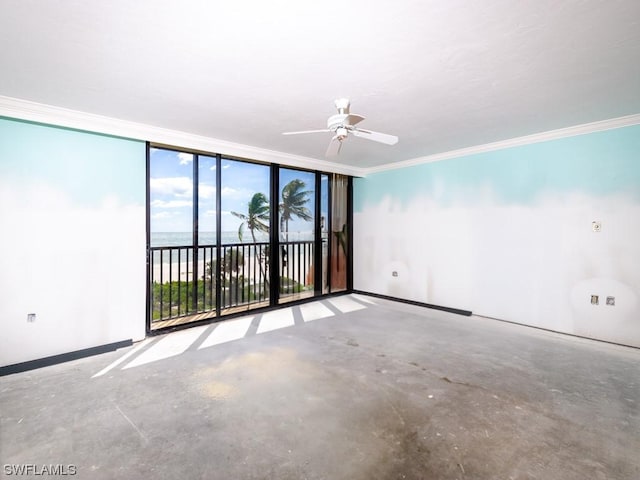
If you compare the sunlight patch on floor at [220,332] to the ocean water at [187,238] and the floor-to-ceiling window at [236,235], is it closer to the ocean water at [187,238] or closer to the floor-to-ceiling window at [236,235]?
the floor-to-ceiling window at [236,235]

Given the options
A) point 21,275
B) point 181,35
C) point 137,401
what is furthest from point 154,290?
point 181,35

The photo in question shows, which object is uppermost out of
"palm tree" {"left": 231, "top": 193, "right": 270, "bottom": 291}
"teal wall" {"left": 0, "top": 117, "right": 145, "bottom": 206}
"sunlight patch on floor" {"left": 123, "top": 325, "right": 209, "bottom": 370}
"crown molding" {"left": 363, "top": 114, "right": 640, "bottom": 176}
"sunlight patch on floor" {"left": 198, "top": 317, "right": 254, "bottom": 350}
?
"crown molding" {"left": 363, "top": 114, "right": 640, "bottom": 176}

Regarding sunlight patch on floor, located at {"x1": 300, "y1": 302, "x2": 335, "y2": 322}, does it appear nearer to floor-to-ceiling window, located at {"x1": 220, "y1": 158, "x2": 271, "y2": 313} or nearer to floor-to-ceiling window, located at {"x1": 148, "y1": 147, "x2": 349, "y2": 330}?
floor-to-ceiling window, located at {"x1": 148, "y1": 147, "x2": 349, "y2": 330}

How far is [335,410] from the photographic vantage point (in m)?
2.37

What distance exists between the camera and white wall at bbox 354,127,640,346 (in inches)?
145

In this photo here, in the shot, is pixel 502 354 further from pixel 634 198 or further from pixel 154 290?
pixel 154 290

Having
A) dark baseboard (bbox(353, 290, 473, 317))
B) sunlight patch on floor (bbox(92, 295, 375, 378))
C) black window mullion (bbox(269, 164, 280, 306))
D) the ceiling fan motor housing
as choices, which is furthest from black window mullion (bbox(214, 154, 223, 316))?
dark baseboard (bbox(353, 290, 473, 317))

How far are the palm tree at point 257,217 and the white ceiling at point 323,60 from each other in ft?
5.69

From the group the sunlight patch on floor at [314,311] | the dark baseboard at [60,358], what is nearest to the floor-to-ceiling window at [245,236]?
the sunlight patch on floor at [314,311]

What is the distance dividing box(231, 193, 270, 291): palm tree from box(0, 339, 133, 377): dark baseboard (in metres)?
2.29

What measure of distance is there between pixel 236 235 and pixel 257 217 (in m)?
0.48

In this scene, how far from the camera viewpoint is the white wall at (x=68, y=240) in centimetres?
310

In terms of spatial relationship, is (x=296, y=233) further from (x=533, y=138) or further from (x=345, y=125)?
(x=533, y=138)

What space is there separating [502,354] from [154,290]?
14.6 ft
